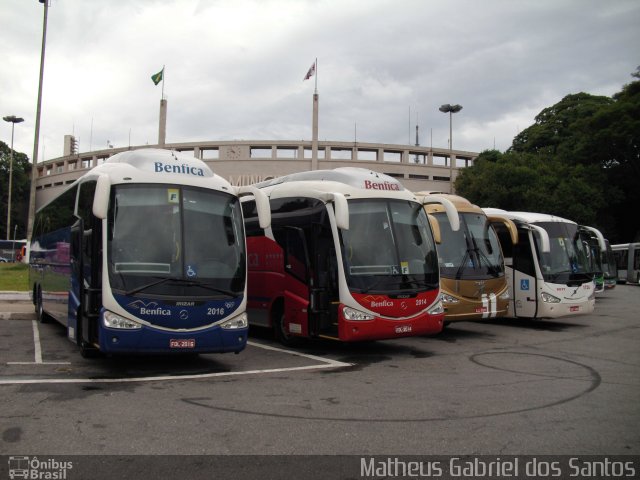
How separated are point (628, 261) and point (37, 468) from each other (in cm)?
4352

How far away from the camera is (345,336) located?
1015 centimetres

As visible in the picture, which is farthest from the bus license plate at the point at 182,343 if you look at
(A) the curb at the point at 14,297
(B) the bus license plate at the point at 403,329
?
(A) the curb at the point at 14,297

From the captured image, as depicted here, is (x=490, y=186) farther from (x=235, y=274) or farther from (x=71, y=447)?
(x=71, y=447)

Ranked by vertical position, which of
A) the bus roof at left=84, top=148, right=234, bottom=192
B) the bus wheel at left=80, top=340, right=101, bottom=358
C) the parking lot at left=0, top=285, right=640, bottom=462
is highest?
the bus roof at left=84, top=148, right=234, bottom=192

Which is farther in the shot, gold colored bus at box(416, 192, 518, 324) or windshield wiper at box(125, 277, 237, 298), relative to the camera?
gold colored bus at box(416, 192, 518, 324)

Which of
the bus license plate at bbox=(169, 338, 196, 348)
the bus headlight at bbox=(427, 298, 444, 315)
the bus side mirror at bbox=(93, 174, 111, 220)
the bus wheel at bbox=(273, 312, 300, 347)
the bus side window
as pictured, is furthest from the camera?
the bus side window

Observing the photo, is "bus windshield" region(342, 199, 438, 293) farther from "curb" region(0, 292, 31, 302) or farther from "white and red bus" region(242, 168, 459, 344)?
"curb" region(0, 292, 31, 302)

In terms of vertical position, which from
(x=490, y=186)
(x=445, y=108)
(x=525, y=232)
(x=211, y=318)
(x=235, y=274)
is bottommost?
(x=211, y=318)

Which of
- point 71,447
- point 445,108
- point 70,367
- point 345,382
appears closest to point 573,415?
point 345,382

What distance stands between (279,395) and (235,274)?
2.29 meters

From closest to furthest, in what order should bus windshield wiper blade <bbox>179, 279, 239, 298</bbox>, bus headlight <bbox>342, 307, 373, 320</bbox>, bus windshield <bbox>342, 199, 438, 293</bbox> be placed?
bus windshield wiper blade <bbox>179, 279, 239, 298</bbox>, bus headlight <bbox>342, 307, 373, 320</bbox>, bus windshield <bbox>342, 199, 438, 293</bbox>

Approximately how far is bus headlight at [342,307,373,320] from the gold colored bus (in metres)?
3.29

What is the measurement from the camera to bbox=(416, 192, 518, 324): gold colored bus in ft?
42.9

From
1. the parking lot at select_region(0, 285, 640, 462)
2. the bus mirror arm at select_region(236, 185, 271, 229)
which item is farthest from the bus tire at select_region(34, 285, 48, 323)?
the bus mirror arm at select_region(236, 185, 271, 229)
